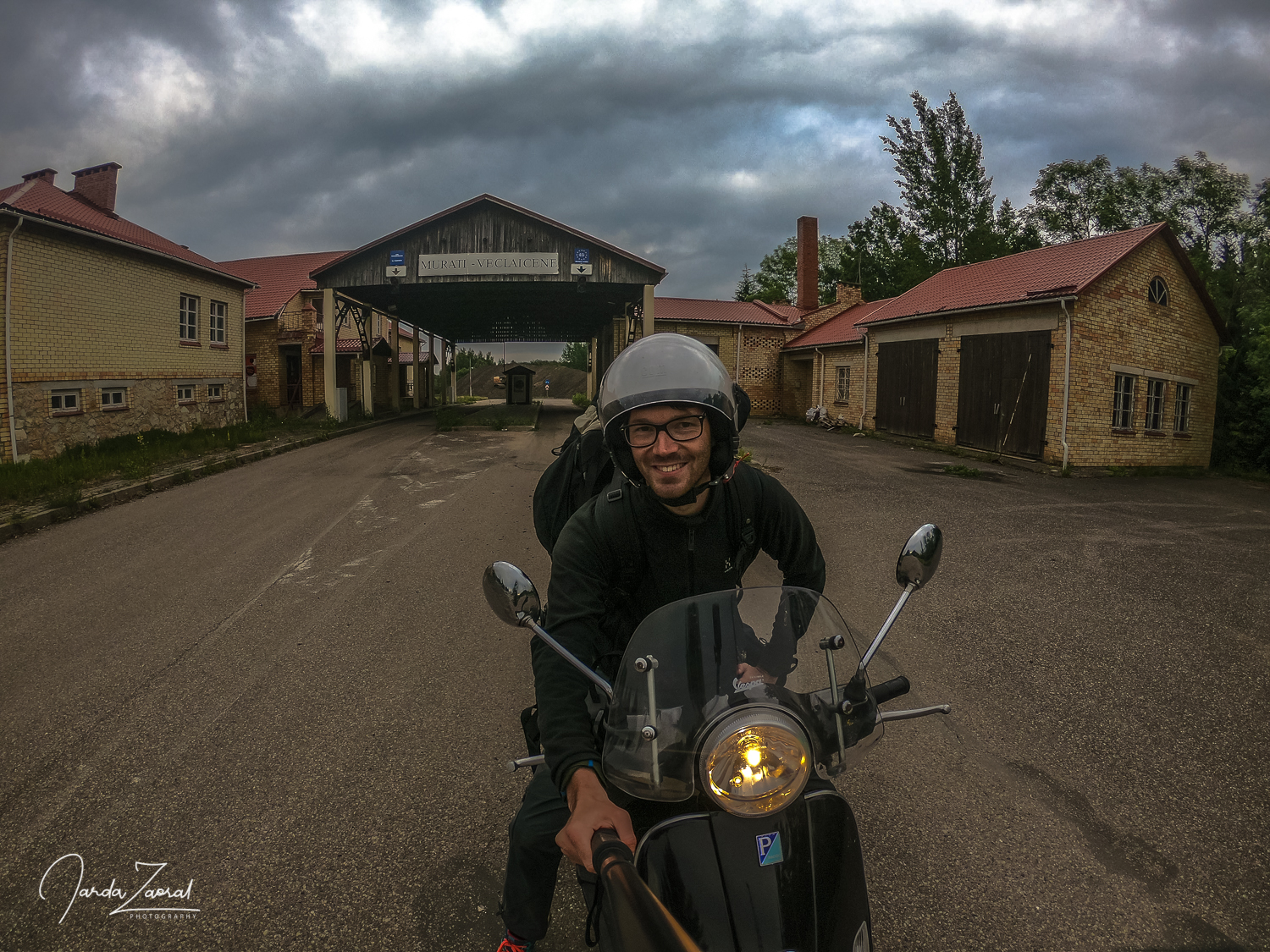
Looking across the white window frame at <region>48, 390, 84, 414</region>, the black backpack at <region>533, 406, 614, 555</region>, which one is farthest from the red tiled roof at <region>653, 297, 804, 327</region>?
the black backpack at <region>533, 406, 614, 555</region>

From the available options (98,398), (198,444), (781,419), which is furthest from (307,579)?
(781,419)

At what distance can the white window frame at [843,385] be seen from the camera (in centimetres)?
2545

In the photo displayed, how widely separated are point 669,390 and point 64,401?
17215 mm

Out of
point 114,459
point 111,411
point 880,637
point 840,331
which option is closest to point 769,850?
point 880,637

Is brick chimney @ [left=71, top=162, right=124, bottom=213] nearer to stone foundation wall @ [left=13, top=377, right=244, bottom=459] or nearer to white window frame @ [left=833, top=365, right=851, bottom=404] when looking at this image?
stone foundation wall @ [left=13, top=377, right=244, bottom=459]

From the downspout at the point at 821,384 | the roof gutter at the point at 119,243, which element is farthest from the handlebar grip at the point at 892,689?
the downspout at the point at 821,384

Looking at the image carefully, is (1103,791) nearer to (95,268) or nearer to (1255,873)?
(1255,873)

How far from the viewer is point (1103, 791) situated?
319 centimetres

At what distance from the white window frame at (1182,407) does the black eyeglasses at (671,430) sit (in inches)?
792

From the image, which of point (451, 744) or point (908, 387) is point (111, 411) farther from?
point (908, 387)

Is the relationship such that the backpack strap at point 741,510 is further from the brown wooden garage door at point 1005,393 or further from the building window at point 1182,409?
the building window at point 1182,409

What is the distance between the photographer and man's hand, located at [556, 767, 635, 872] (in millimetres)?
1425

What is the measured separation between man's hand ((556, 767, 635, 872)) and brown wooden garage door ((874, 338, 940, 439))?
19940 millimetres

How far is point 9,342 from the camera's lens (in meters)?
13.2
